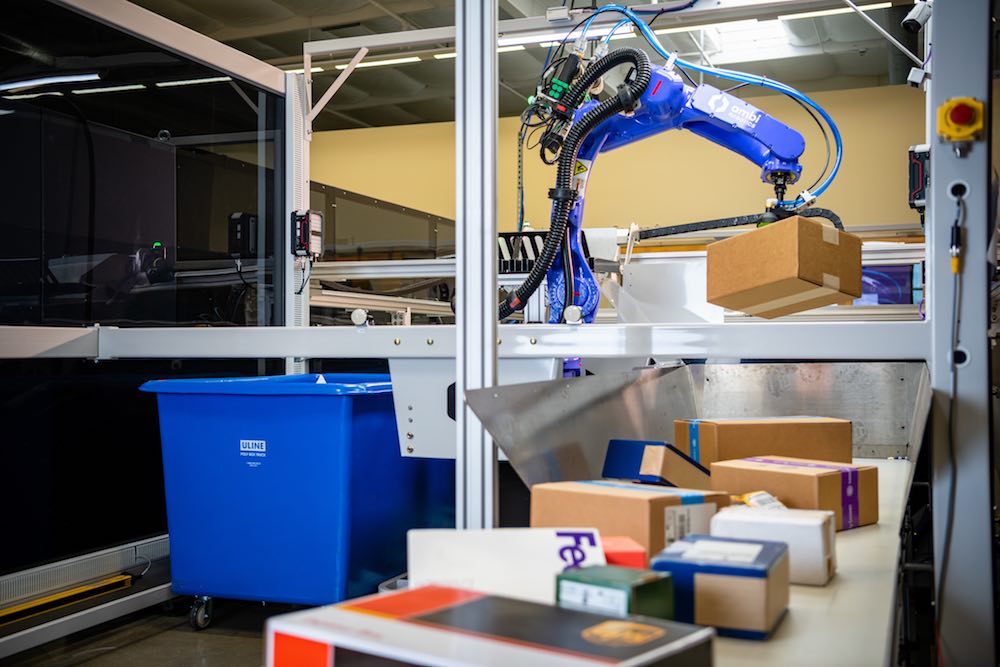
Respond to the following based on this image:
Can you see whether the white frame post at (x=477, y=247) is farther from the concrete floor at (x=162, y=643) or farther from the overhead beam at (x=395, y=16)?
the overhead beam at (x=395, y=16)

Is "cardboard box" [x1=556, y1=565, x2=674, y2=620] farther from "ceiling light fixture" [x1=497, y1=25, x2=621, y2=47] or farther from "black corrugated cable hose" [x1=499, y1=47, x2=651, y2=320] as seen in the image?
"ceiling light fixture" [x1=497, y1=25, x2=621, y2=47]

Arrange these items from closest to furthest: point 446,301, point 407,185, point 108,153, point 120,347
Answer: point 120,347 < point 108,153 < point 446,301 < point 407,185

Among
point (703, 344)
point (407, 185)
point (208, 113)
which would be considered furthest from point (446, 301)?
point (407, 185)

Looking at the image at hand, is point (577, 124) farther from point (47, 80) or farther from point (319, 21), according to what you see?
point (319, 21)

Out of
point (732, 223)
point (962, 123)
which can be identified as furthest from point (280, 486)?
point (962, 123)

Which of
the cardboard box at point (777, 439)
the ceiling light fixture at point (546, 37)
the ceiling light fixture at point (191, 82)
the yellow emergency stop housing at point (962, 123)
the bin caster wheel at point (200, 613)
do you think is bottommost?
the bin caster wheel at point (200, 613)

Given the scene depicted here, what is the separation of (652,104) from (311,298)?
176 centimetres

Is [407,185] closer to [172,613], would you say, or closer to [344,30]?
[344,30]

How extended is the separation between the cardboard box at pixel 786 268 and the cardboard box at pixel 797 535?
0.65 m

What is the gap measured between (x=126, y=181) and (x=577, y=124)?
66.6 inches

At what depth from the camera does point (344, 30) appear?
7027 millimetres

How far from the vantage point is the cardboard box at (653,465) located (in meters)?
1.58

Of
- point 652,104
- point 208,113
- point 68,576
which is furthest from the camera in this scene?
point 208,113

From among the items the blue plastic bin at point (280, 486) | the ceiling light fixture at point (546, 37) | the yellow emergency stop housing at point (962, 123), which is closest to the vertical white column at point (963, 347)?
the yellow emergency stop housing at point (962, 123)
